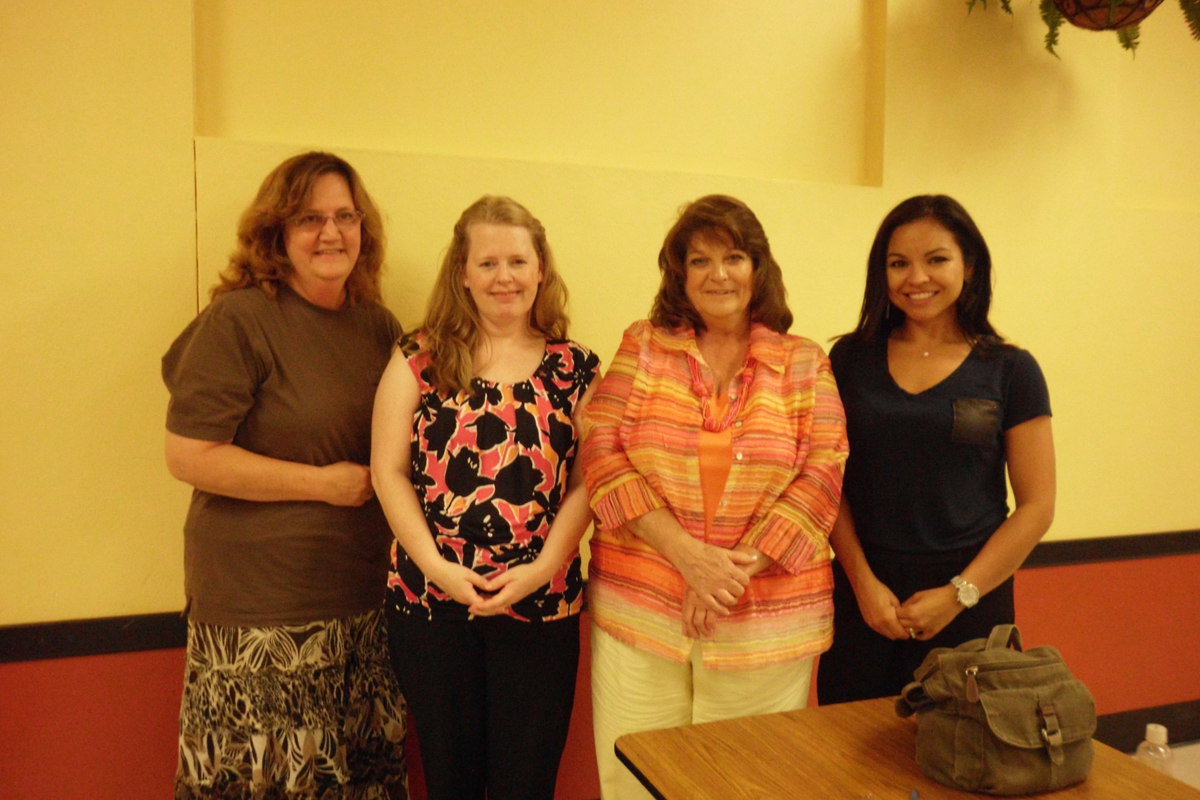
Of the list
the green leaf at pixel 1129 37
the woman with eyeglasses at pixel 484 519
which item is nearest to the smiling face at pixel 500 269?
the woman with eyeglasses at pixel 484 519

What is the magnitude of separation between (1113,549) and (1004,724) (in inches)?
92.4

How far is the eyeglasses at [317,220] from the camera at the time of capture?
1.85 meters

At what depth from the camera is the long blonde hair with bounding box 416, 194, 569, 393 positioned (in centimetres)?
176

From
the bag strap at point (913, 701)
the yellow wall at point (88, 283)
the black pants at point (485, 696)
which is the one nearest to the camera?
the bag strap at point (913, 701)

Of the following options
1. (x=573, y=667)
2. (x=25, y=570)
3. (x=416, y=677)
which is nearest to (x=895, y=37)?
(x=573, y=667)

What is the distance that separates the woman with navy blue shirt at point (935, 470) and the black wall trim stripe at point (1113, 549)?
1.30 metres

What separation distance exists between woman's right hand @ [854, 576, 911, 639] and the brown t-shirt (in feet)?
3.87

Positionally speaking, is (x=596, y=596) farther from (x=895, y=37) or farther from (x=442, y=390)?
(x=895, y=37)

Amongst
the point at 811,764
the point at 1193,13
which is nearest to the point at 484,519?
the point at 811,764

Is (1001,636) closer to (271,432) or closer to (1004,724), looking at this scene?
(1004,724)

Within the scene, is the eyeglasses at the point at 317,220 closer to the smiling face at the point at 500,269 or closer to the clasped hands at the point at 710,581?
the smiling face at the point at 500,269

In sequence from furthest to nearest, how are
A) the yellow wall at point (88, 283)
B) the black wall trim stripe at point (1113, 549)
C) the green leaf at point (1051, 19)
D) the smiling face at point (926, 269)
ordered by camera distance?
the black wall trim stripe at point (1113, 549), the green leaf at point (1051, 19), the yellow wall at point (88, 283), the smiling face at point (926, 269)

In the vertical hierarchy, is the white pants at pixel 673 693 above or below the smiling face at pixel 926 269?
below

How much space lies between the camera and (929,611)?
69.2 inches
